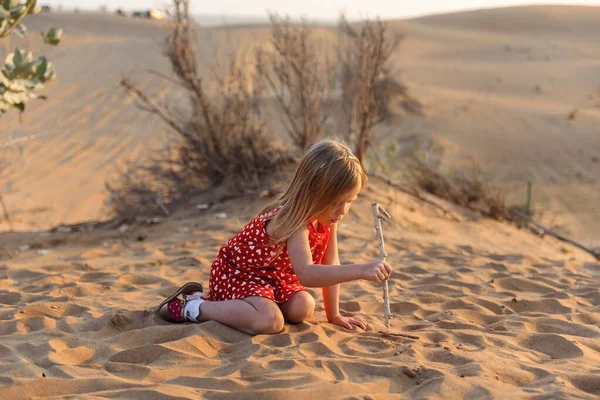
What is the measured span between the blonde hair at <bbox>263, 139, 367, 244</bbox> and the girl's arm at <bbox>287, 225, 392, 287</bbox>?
56 millimetres

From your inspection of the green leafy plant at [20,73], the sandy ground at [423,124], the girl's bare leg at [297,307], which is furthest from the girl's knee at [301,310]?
the sandy ground at [423,124]

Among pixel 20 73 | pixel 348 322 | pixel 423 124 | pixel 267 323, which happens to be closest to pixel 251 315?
pixel 267 323

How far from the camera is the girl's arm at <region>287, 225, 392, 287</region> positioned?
9.57 ft

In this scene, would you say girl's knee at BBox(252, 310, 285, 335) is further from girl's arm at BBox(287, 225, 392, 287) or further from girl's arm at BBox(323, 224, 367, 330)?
girl's arm at BBox(323, 224, 367, 330)

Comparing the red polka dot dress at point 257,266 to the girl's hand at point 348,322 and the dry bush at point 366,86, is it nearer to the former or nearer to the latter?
the girl's hand at point 348,322

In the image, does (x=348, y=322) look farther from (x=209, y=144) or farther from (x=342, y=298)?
(x=209, y=144)

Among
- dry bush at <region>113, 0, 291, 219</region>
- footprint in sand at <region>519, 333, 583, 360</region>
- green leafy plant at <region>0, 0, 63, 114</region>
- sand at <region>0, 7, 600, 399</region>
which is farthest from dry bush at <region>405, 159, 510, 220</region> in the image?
footprint in sand at <region>519, 333, 583, 360</region>

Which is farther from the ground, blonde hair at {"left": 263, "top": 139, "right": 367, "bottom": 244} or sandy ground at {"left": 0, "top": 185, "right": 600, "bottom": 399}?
blonde hair at {"left": 263, "top": 139, "right": 367, "bottom": 244}

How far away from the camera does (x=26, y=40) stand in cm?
2530

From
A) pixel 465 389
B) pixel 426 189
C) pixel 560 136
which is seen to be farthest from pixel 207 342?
pixel 560 136

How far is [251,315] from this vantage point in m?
3.19

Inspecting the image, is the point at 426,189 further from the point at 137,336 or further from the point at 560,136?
the point at 560,136

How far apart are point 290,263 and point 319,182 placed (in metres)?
0.49

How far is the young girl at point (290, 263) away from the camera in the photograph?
9.94 ft
